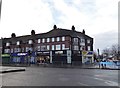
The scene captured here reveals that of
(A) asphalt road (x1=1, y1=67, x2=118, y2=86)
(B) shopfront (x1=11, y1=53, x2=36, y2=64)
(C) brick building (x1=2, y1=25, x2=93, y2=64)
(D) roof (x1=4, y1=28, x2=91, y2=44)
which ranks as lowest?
(A) asphalt road (x1=1, y1=67, x2=118, y2=86)

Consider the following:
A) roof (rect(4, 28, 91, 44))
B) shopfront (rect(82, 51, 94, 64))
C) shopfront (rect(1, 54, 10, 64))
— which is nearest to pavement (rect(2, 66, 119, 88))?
shopfront (rect(82, 51, 94, 64))

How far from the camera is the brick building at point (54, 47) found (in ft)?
178

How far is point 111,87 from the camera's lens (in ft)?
35.4

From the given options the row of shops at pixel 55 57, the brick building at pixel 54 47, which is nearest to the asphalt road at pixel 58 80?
the brick building at pixel 54 47

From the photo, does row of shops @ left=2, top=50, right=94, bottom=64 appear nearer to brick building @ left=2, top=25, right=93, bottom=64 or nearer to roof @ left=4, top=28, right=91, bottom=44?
brick building @ left=2, top=25, right=93, bottom=64

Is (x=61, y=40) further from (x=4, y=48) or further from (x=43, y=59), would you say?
(x=4, y=48)

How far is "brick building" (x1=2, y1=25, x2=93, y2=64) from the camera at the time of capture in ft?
178

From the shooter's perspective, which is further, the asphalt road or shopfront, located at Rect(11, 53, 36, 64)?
shopfront, located at Rect(11, 53, 36, 64)

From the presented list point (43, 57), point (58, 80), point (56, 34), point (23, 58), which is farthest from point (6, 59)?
point (58, 80)

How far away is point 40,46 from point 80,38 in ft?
43.9

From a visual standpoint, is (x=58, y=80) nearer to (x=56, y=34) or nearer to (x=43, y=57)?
(x=56, y=34)

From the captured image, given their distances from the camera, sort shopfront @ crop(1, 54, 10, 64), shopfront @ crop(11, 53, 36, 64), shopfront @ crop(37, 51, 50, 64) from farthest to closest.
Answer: shopfront @ crop(1, 54, 10, 64) → shopfront @ crop(11, 53, 36, 64) → shopfront @ crop(37, 51, 50, 64)

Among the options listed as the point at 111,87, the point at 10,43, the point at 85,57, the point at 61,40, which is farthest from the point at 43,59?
the point at 111,87

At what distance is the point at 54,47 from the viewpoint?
56.5 meters
